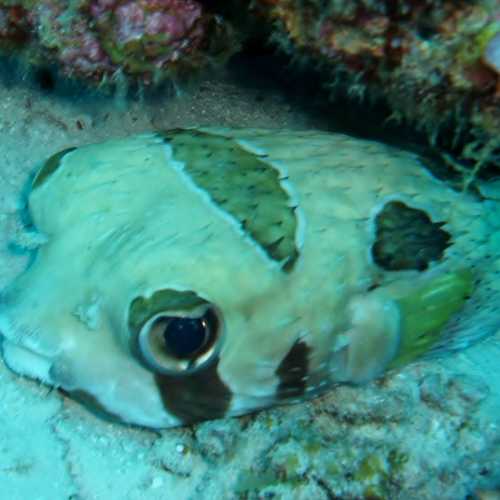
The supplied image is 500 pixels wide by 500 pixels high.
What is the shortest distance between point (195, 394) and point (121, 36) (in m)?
1.39

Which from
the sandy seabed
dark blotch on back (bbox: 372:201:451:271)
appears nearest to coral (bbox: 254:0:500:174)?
dark blotch on back (bbox: 372:201:451:271)

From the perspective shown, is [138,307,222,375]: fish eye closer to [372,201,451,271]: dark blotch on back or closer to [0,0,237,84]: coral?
[372,201,451,271]: dark blotch on back

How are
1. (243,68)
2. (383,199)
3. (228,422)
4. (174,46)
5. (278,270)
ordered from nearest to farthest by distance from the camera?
(278,270) < (228,422) < (383,199) < (174,46) < (243,68)

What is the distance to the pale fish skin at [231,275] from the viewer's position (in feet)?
6.39

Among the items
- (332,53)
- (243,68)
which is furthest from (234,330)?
(243,68)

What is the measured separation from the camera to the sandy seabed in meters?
2.00

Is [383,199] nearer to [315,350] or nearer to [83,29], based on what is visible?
[315,350]

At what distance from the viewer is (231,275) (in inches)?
76.9

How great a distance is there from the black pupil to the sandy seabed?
42 centimetres

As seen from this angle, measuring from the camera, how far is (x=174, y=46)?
8.38 ft

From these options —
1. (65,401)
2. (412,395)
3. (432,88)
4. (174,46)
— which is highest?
(432,88)

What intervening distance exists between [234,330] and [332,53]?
1.00 metres

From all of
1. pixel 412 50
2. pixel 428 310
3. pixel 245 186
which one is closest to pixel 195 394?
pixel 245 186

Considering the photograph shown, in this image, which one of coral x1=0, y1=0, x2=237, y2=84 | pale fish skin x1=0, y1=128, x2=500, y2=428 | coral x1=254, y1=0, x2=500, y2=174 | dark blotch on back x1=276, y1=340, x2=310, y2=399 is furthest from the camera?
coral x1=0, y1=0, x2=237, y2=84
